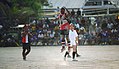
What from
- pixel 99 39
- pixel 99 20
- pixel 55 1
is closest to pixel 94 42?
pixel 99 39

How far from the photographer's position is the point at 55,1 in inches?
2566

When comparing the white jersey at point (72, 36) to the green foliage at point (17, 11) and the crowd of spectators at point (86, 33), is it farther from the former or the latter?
the green foliage at point (17, 11)

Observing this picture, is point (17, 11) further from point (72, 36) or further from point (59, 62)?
point (59, 62)

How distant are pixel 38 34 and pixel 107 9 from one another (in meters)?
15.4

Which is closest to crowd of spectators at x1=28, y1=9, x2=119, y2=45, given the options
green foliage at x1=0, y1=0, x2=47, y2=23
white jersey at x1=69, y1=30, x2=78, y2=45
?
green foliage at x1=0, y1=0, x2=47, y2=23

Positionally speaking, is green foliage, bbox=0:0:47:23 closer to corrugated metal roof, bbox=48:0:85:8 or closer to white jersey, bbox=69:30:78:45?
corrugated metal roof, bbox=48:0:85:8

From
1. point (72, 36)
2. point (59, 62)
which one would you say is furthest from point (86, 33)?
point (59, 62)

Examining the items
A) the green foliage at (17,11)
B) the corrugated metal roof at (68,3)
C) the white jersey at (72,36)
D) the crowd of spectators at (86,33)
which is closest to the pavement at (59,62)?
the white jersey at (72,36)

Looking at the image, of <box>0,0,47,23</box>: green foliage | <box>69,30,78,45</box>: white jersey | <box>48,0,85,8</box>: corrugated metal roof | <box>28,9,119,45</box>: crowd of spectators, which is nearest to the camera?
<box>69,30,78,45</box>: white jersey

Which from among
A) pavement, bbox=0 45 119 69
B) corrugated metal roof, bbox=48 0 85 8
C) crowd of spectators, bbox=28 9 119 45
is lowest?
corrugated metal roof, bbox=48 0 85 8

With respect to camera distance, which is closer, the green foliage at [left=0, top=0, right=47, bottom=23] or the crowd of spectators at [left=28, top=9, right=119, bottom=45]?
the crowd of spectators at [left=28, top=9, right=119, bottom=45]

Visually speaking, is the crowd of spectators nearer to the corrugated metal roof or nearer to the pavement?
the pavement

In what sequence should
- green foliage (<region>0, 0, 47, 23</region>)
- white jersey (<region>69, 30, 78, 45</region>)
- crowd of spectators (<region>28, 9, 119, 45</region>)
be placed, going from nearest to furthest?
1. white jersey (<region>69, 30, 78, 45</region>)
2. crowd of spectators (<region>28, 9, 119, 45</region>)
3. green foliage (<region>0, 0, 47, 23</region>)

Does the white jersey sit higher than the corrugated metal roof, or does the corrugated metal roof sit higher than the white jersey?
the white jersey
